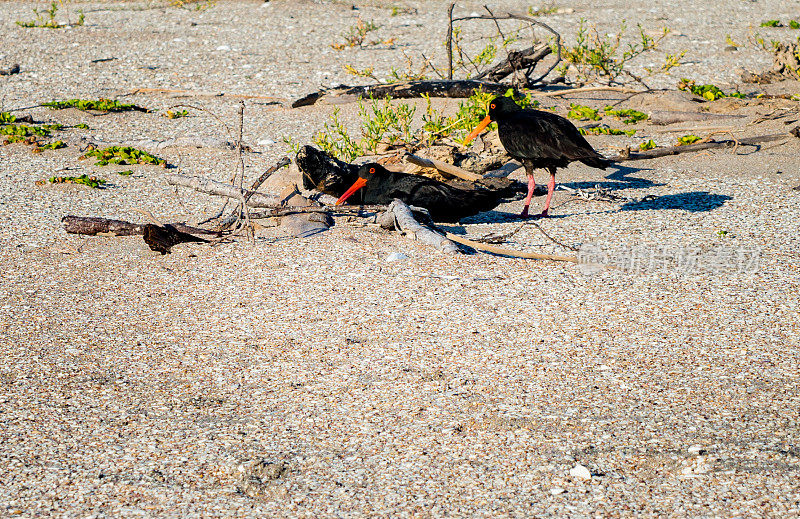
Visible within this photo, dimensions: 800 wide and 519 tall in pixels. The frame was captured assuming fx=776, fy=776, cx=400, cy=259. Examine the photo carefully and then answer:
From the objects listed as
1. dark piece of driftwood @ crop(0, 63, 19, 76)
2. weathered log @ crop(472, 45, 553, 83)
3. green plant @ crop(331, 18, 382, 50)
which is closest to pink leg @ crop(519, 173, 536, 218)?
weathered log @ crop(472, 45, 553, 83)

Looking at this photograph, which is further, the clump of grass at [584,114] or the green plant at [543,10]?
the green plant at [543,10]

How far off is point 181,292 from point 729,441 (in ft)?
10.1

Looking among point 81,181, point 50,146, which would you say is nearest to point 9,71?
point 50,146

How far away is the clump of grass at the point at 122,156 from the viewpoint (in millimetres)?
7426

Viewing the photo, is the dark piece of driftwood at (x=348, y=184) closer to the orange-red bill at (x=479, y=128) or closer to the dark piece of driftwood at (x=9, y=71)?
the orange-red bill at (x=479, y=128)

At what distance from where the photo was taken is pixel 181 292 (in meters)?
4.62

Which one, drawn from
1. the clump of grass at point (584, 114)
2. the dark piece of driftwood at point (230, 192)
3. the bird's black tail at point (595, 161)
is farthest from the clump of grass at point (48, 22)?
the bird's black tail at point (595, 161)

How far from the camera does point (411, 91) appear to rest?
29.1 ft

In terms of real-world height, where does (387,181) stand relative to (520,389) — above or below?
above

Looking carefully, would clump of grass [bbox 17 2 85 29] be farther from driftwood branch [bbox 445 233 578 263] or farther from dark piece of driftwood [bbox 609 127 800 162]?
driftwood branch [bbox 445 233 578 263]

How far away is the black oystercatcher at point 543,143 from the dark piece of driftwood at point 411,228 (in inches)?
43.7

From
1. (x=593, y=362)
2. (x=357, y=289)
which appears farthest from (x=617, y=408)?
(x=357, y=289)

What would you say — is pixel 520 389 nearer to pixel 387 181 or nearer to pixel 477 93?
pixel 387 181

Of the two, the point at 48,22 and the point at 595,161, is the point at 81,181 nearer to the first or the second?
the point at 595,161
